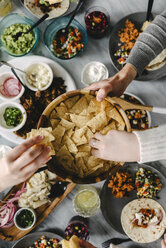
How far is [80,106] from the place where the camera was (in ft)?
5.32

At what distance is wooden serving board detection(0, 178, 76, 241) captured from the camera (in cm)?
199

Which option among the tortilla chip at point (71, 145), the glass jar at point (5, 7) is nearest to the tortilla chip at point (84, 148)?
the tortilla chip at point (71, 145)

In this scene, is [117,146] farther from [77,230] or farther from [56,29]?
[56,29]

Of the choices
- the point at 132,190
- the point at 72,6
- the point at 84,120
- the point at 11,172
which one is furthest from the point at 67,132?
the point at 72,6

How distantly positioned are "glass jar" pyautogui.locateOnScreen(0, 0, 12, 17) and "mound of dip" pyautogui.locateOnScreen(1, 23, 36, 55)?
144 mm

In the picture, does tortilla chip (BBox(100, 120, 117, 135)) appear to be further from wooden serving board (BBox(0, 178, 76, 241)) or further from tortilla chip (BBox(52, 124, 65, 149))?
wooden serving board (BBox(0, 178, 76, 241))

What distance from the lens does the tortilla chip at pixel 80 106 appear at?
5.30 ft

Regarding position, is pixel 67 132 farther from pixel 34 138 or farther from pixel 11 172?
pixel 11 172

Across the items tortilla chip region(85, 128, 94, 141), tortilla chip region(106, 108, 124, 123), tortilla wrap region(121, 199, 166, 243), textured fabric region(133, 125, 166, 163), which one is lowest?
tortilla wrap region(121, 199, 166, 243)

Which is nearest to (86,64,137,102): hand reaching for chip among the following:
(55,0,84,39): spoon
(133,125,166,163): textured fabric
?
(133,125,166,163): textured fabric

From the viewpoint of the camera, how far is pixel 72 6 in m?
2.02

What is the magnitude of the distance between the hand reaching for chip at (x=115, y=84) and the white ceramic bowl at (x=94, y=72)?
12.0 inches

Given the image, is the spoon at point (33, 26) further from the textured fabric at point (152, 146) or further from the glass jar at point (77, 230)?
the glass jar at point (77, 230)

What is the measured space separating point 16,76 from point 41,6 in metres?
0.57
